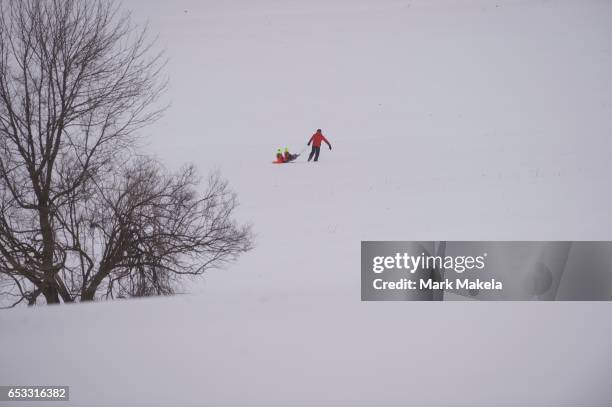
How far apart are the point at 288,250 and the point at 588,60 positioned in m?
31.4

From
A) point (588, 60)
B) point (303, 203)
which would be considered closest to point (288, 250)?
point (303, 203)

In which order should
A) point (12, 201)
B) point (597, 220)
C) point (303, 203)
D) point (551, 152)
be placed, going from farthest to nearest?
1. point (551, 152)
2. point (303, 203)
3. point (597, 220)
4. point (12, 201)

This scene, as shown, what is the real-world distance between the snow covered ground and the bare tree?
4.28 ft

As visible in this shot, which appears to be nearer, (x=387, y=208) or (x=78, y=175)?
(x=78, y=175)

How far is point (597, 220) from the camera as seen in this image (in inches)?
460

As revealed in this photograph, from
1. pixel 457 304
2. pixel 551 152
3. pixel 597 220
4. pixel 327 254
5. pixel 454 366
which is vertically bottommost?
pixel 454 366

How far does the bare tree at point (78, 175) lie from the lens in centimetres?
785

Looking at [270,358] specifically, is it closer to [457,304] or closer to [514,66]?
[457,304]

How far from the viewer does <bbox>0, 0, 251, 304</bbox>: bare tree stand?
25.7ft

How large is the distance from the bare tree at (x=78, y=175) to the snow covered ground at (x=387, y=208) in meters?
1.31

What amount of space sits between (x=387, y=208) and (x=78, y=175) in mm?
7578

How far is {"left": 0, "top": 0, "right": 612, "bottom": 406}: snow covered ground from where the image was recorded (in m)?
5.57

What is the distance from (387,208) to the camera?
45.0 ft

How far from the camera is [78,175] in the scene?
27.7ft
